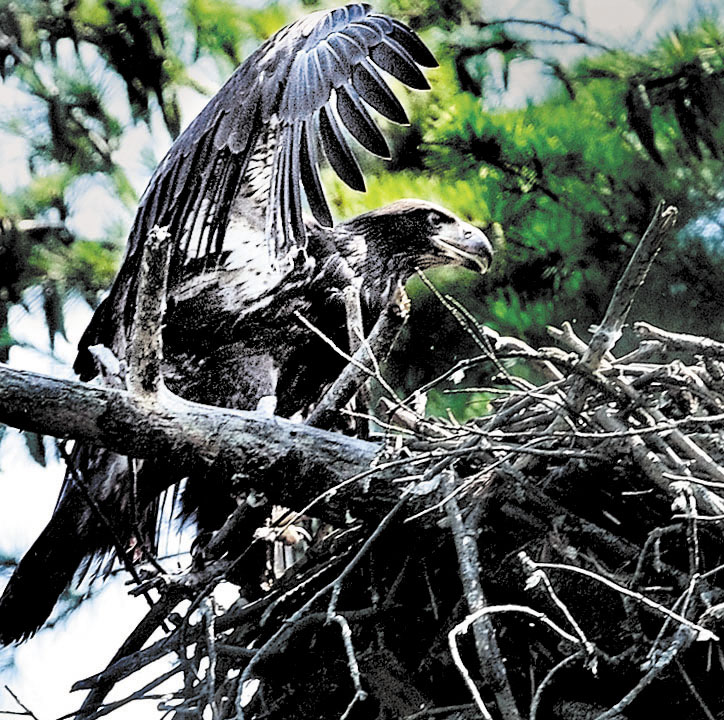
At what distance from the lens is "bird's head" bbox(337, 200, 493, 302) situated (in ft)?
6.54

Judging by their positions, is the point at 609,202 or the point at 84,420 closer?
the point at 84,420

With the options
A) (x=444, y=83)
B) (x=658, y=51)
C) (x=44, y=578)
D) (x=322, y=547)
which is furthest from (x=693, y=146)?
(x=44, y=578)

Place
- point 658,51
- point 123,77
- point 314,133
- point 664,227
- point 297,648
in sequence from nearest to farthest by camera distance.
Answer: point 664,227
point 297,648
point 314,133
point 658,51
point 123,77

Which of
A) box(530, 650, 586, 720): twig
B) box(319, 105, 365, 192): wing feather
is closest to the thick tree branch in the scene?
box(530, 650, 586, 720): twig

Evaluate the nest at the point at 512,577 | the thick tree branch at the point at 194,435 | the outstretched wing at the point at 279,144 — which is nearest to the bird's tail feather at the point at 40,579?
the nest at the point at 512,577

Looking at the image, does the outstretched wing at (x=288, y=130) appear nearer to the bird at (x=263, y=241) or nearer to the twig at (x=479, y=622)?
the bird at (x=263, y=241)

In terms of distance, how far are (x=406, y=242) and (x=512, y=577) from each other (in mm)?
945

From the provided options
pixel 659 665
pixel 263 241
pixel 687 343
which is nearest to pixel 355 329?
pixel 263 241

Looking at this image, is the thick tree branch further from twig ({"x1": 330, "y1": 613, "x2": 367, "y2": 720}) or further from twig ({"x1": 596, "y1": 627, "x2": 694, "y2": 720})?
twig ({"x1": 596, "y1": 627, "x2": 694, "y2": 720})

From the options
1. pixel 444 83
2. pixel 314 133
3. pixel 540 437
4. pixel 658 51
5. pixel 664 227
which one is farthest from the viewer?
pixel 444 83

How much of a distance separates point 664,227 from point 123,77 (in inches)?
77.4

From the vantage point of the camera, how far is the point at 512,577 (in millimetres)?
1241

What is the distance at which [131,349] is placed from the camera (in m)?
1.16

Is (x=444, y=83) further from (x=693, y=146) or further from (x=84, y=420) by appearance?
(x=84, y=420)
